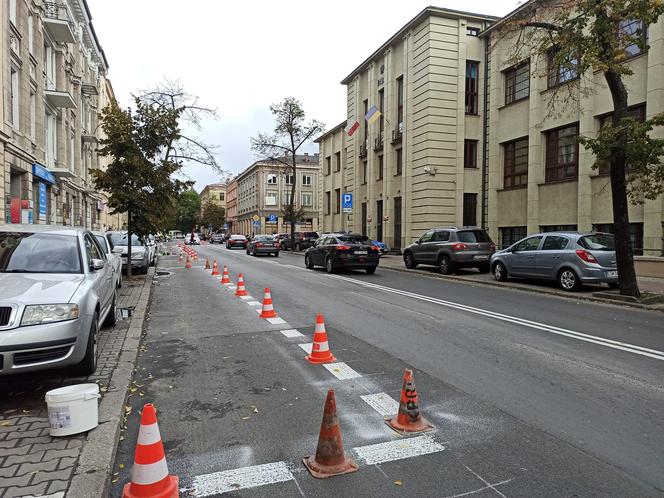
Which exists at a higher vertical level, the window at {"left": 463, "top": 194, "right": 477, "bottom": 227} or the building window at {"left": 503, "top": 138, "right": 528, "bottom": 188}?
the building window at {"left": 503, "top": 138, "right": 528, "bottom": 188}

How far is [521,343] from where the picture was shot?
7.00 m

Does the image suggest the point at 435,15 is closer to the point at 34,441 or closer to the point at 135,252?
the point at 135,252

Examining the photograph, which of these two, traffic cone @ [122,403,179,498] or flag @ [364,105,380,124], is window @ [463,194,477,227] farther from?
traffic cone @ [122,403,179,498]

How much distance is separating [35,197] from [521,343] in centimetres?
2150

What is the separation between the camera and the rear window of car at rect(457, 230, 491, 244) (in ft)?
59.1

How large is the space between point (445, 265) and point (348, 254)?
362cm

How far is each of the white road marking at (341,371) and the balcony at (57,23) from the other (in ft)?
81.2

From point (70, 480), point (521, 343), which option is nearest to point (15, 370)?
point (70, 480)

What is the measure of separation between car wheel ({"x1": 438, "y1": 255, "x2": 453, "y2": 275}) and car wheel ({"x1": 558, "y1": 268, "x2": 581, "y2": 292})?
196 inches

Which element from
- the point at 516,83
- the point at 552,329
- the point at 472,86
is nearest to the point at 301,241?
the point at 472,86

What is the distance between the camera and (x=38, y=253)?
587cm

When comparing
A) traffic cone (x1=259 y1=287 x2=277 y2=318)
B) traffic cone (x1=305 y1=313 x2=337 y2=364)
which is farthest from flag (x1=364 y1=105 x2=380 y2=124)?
traffic cone (x1=305 y1=313 x2=337 y2=364)

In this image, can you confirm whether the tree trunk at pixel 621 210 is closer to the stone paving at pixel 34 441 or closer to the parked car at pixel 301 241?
the stone paving at pixel 34 441

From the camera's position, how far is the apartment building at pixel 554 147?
16297mm
